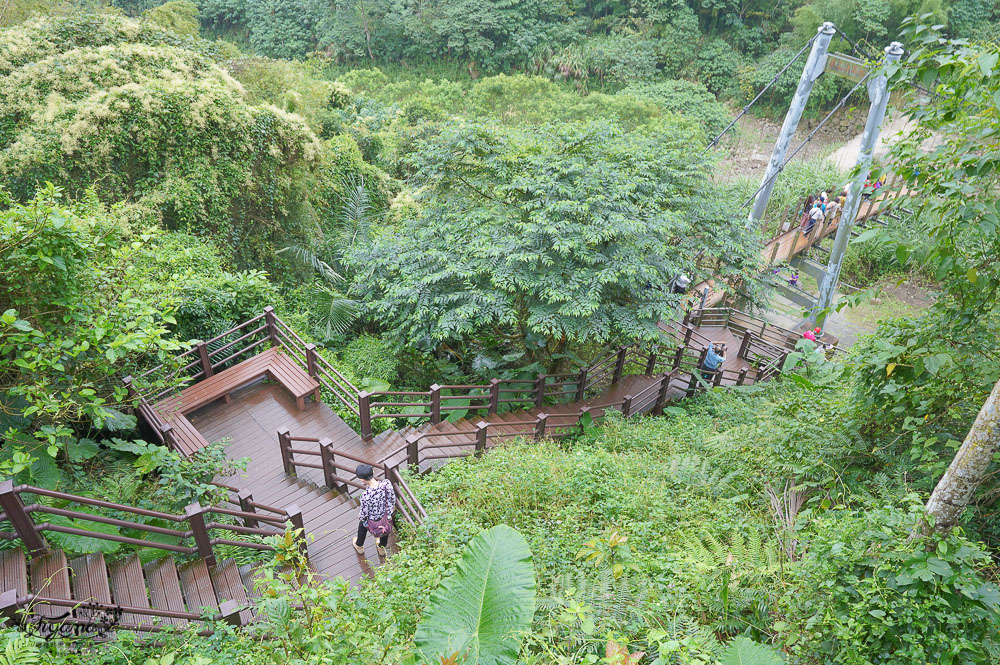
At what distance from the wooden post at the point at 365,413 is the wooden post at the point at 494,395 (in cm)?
215

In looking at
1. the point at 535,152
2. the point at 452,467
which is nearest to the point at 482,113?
the point at 535,152

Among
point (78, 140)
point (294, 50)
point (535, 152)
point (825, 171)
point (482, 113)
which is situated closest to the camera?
point (78, 140)

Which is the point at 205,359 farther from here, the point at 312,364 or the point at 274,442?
the point at 274,442

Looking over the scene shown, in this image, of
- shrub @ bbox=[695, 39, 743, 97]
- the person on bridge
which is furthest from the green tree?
shrub @ bbox=[695, 39, 743, 97]

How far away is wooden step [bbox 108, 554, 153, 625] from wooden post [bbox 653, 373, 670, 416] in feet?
31.0

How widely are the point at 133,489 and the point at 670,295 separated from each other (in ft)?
27.6

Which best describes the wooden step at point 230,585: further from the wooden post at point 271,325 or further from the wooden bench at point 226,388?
the wooden post at point 271,325

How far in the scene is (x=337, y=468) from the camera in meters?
7.96

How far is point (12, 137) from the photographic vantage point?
35.4 ft

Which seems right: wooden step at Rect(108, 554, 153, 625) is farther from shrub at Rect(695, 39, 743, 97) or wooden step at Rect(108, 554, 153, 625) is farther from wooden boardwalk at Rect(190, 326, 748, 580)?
shrub at Rect(695, 39, 743, 97)

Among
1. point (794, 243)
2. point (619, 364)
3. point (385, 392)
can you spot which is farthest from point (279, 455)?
point (794, 243)

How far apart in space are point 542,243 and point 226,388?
5.71 metres

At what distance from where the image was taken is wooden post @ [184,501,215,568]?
5.41m

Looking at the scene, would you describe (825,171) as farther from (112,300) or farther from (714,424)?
(112,300)
